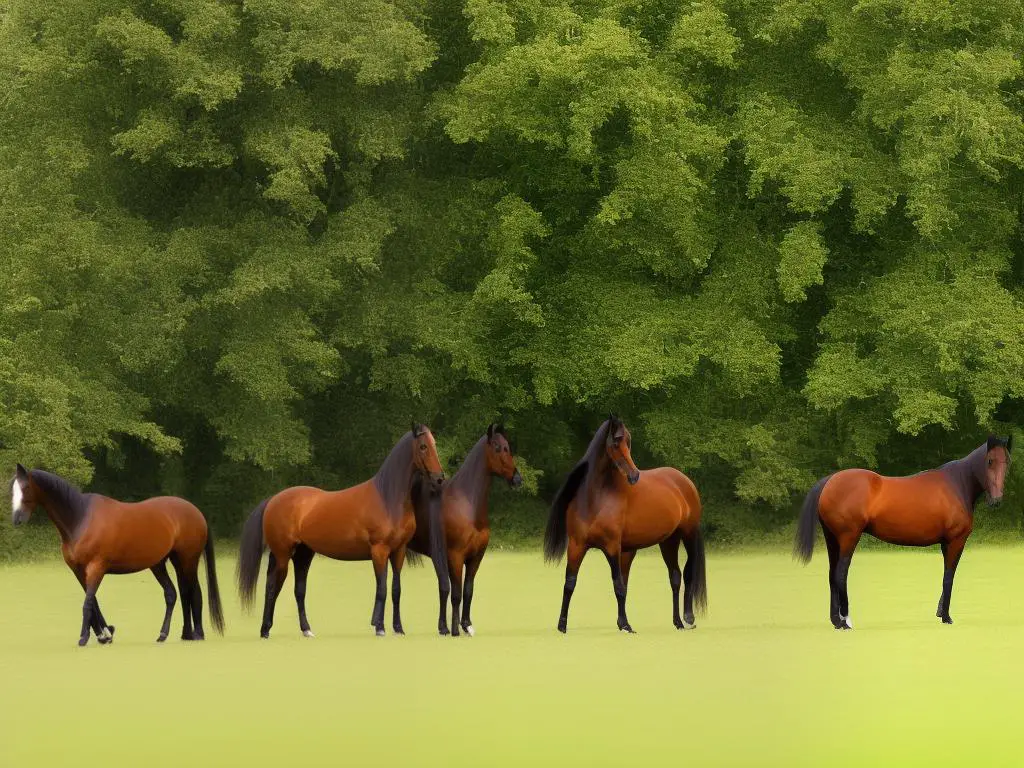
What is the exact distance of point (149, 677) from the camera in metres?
15.1

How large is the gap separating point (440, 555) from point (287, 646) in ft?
5.60

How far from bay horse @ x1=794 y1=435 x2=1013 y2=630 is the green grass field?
0.70 metres

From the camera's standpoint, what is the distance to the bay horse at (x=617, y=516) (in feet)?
61.1

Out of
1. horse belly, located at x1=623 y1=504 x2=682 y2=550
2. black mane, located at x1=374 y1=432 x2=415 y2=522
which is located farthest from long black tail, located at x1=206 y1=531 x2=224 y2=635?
horse belly, located at x1=623 y1=504 x2=682 y2=550

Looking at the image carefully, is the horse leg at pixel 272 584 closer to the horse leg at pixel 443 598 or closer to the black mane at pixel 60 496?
the horse leg at pixel 443 598

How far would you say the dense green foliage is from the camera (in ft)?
111

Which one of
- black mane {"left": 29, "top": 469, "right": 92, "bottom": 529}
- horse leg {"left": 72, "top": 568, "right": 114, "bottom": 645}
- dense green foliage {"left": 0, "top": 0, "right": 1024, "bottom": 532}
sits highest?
dense green foliage {"left": 0, "top": 0, "right": 1024, "bottom": 532}

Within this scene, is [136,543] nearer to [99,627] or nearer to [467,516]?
[99,627]

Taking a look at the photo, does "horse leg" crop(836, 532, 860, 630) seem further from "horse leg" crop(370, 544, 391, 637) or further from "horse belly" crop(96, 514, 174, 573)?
"horse belly" crop(96, 514, 174, 573)

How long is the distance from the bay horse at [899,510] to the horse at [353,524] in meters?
3.98

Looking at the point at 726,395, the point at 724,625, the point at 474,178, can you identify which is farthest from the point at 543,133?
the point at 724,625

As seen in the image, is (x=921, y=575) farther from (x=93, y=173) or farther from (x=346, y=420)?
(x=93, y=173)

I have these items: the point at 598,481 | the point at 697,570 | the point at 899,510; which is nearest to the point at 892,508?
the point at 899,510

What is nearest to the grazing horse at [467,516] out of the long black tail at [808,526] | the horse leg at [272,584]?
the horse leg at [272,584]
